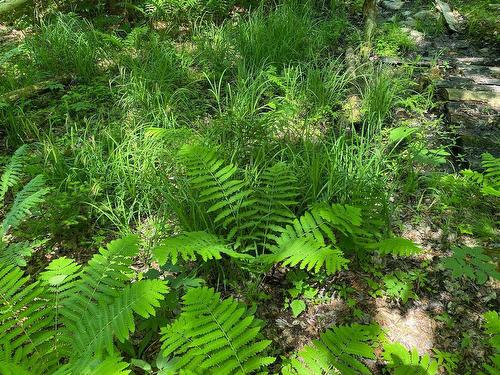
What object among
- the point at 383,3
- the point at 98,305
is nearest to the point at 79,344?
the point at 98,305

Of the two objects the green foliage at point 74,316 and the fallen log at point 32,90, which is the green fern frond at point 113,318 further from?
the fallen log at point 32,90

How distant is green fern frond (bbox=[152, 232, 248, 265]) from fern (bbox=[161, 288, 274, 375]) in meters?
0.27

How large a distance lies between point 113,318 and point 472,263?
189cm

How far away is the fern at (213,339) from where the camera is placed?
1.58 m

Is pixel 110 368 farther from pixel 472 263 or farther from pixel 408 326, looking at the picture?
pixel 472 263

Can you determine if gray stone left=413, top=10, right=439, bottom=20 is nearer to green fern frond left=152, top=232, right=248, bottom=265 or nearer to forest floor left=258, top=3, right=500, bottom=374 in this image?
forest floor left=258, top=3, right=500, bottom=374

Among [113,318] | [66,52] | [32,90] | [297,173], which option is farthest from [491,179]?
[66,52]

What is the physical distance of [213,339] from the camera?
5.36 feet

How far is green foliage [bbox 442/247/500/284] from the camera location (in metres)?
2.09

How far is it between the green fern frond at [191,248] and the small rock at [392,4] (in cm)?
629

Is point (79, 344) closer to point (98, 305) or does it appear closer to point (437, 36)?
point (98, 305)

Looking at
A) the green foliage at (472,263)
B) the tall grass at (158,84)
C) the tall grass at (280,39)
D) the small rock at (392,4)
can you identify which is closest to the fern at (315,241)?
the green foliage at (472,263)

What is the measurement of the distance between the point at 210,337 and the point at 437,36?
5.75 m

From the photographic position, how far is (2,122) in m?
3.51
